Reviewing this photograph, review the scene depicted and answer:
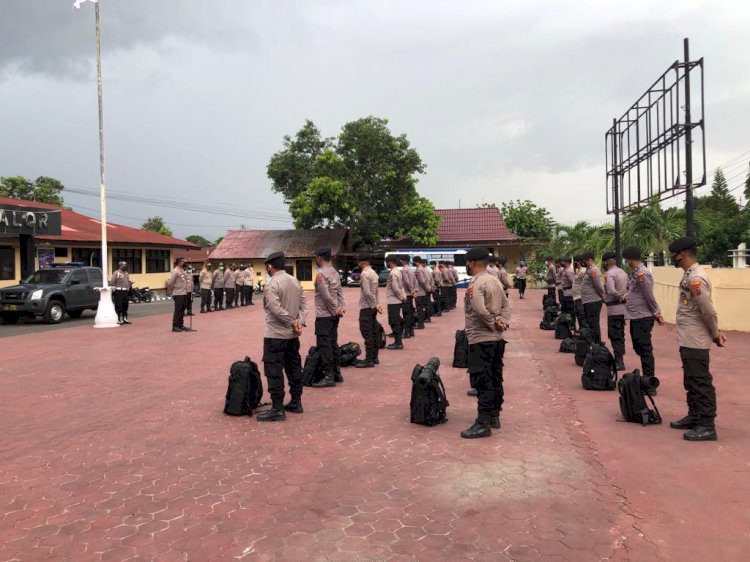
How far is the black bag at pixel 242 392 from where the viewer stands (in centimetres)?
625

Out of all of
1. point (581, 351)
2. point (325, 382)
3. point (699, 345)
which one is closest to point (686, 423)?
point (699, 345)

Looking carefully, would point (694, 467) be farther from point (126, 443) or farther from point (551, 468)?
point (126, 443)

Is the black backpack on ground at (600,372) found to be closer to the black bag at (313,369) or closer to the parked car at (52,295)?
the black bag at (313,369)

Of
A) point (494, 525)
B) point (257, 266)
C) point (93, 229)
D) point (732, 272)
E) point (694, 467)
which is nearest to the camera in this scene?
point (494, 525)

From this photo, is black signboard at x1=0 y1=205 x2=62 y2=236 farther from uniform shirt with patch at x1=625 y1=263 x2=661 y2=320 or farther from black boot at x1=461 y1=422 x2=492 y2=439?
uniform shirt with patch at x1=625 y1=263 x2=661 y2=320

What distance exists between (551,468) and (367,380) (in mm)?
3906

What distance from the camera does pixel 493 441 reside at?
17.4 ft

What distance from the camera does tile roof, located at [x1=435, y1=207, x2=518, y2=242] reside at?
42.6 m

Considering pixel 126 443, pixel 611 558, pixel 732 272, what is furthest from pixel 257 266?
pixel 611 558

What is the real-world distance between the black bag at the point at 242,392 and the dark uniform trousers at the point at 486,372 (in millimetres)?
2446

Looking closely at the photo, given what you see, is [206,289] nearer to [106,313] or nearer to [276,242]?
[106,313]

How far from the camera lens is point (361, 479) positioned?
439cm

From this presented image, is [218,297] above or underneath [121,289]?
underneath

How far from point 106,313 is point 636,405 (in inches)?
550
